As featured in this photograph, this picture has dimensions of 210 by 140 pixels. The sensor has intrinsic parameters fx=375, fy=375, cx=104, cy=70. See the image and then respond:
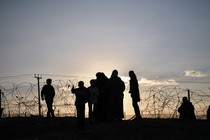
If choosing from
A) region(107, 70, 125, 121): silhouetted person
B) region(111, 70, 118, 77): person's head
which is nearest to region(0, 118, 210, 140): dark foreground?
region(107, 70, 125, 121): silhouetted person

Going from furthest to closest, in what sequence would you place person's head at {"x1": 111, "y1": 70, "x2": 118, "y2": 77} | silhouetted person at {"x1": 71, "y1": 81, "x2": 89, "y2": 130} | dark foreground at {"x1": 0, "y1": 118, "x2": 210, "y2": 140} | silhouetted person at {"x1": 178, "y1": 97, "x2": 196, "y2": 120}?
1. silhouetted person at {"x1": 178, "y1": 97, "x2": 196, "y2": 120}
2. person's head at {"x1": 111, "y1": 70, "x2": 118, "y2": 77}
3. silhouetted person at {"x1": 71, "y1": 81, "x2": 89, "y2": 130}
4. dark foreground at {"x1": 0, "y1": 118, "x2": 210, "y2": 140}

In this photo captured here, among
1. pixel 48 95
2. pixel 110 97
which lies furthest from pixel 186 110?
pixel 48 95

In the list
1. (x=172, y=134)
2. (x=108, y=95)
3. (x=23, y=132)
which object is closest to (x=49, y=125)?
(x=23, y=132)

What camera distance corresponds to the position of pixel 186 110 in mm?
15852

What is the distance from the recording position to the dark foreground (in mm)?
11875

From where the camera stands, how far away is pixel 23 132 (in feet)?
44.1

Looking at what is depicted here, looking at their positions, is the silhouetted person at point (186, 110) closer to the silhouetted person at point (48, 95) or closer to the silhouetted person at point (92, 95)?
the silhouetted person at point (92, 95)

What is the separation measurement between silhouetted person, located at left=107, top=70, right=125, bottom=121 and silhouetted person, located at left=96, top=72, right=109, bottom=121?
19 centimetres

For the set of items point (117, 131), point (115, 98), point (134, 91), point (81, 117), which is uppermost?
point (134, 91)

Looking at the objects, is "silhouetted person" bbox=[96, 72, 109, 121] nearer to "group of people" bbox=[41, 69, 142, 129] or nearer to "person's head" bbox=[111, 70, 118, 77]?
"group of people" bbox=[41, 69, 142, 129]

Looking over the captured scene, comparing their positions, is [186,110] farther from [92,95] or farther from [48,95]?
[48,95]

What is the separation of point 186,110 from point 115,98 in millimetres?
3226

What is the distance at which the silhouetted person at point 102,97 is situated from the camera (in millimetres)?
14789

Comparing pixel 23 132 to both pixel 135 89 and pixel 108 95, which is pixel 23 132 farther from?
pixel 135 89
